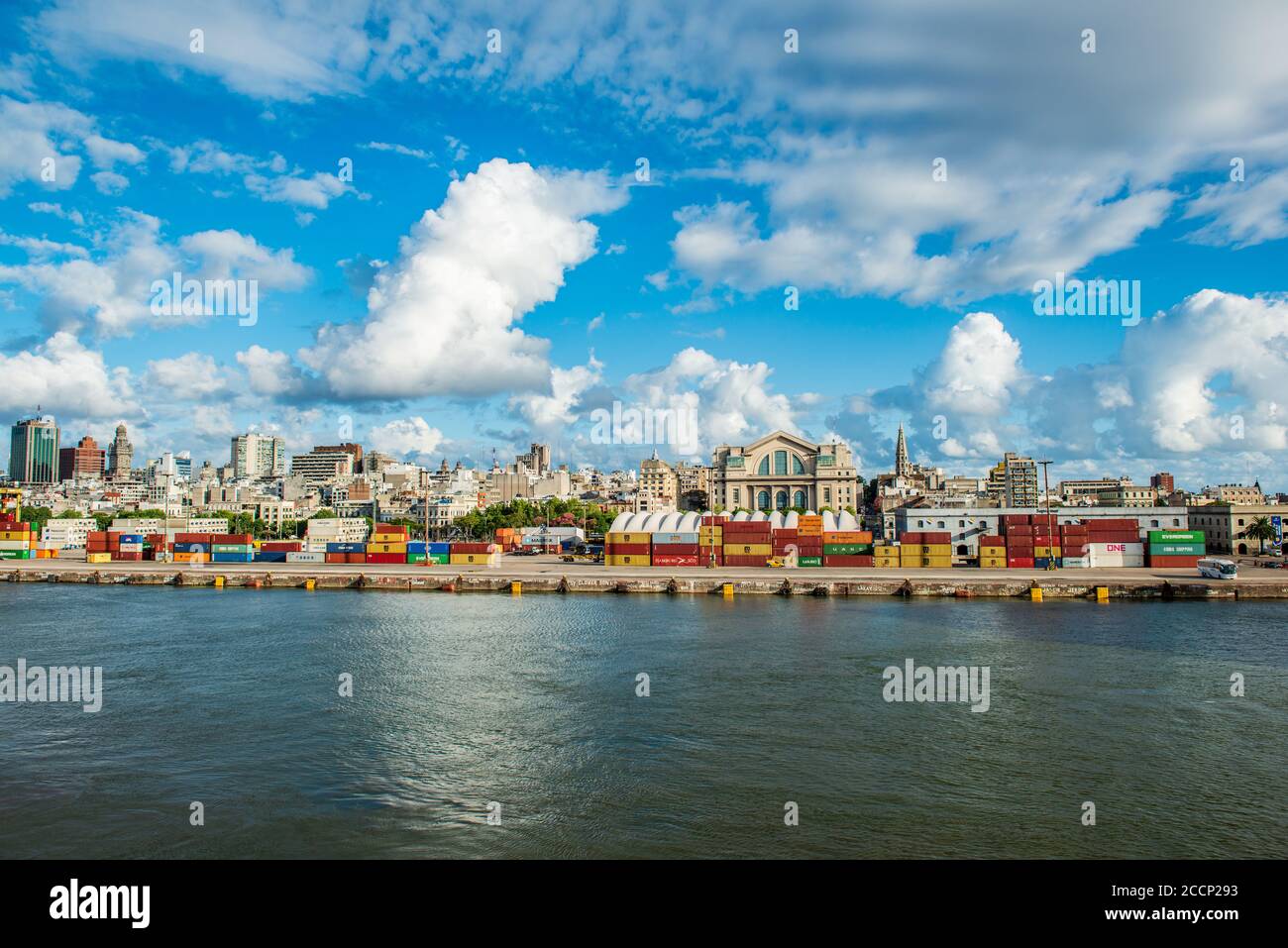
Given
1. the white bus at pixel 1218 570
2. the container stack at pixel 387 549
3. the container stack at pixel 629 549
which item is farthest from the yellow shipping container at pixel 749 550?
the white bus at pixel 1218 570

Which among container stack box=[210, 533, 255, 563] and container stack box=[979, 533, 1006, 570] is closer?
container stack box=[979, 533, 1006, 570]

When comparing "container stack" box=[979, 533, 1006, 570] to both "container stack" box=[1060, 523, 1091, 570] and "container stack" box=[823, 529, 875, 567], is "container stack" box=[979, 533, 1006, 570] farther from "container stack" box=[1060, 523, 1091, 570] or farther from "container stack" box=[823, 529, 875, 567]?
"container stack" box=[823, 529, 875, 567]

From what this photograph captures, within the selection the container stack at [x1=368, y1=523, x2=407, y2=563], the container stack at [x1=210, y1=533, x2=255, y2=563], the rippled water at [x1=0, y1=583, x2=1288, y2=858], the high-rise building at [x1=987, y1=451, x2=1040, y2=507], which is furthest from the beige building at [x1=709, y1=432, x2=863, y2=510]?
the rippled water at [x1=0, y1=583, x2=1288, y2=858]

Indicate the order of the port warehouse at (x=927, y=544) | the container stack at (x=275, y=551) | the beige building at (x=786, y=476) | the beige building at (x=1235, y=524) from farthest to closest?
the beige building at (x=786, y=476) < the beige building at (x=1235, y=524) < the container stack at (x=275, y=551) < the port warehouse at (x=927, y=544)

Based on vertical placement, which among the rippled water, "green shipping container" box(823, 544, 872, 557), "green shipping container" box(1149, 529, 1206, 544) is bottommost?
the rippled water

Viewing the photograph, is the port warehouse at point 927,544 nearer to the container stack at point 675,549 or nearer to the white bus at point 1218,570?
the container stack at point 675,549

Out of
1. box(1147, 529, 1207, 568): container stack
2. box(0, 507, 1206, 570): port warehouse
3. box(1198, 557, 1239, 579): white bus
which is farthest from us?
box(1147, 529, 1207, 568): container stack

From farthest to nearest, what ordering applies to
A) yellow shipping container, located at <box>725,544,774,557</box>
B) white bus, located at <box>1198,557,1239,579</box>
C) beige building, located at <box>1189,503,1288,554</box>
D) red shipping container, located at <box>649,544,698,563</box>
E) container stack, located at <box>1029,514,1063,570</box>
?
beige building, located at <box>1189,503,1288,554</box>, yellow shipping container, located at <box>725,544,774,557</box>, red shipping container, located at <box>649,544,698,563</box>, container stack, located at <box>1029,514,1063,570</box>, white bus, located at <box>1198,557,1239,579</box>
